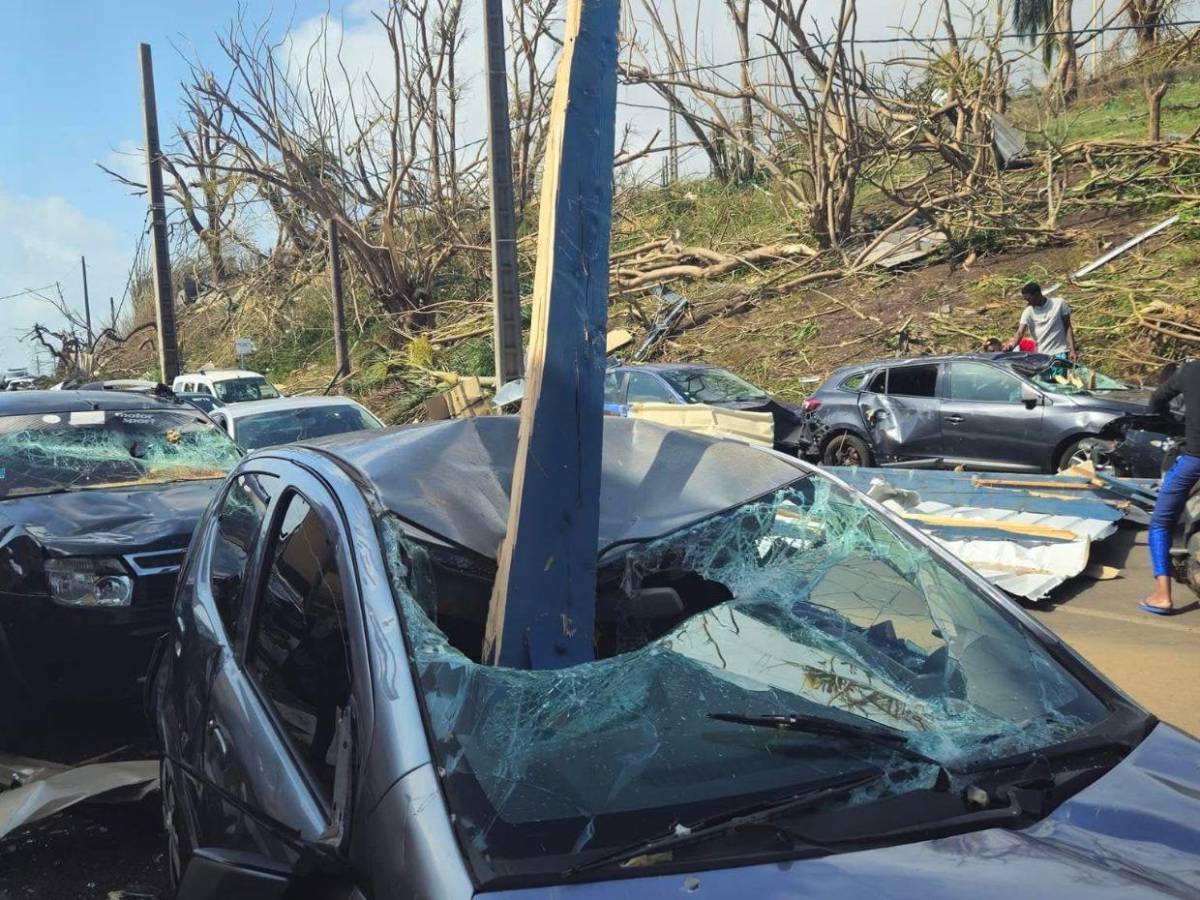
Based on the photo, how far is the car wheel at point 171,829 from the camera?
247cm

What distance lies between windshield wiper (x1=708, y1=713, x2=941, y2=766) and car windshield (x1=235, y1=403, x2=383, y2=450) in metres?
8.78

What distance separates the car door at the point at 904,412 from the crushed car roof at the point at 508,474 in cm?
892

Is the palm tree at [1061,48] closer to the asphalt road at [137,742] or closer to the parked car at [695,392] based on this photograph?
the parked car at [695,392]

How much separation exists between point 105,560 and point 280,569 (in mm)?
2330

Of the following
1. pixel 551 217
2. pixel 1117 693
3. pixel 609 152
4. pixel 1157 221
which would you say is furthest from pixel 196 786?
pixel 1157 221

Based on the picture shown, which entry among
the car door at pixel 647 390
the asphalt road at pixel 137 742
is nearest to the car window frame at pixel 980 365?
the car door at pixel 647 390

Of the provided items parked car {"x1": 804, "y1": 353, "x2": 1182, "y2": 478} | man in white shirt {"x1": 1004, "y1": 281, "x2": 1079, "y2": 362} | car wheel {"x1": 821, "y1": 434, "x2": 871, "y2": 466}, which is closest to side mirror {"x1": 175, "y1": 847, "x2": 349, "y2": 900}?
parked car {"x1": 804, "y1": 353, "x2": 1182, "y2": 478}

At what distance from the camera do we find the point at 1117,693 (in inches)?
89.8

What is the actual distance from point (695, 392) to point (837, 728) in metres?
10.8

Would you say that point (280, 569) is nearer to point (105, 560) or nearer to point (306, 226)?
point (105, 560)

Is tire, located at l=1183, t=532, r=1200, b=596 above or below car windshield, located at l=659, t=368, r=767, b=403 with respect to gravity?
below

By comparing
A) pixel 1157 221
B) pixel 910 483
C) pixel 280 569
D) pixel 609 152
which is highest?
pixel 1157 221

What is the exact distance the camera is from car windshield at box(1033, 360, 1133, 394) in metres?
10.3

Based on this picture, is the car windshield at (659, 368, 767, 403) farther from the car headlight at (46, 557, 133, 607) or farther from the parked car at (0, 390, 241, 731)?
the car headlight at (46, 557, 133, 607)
